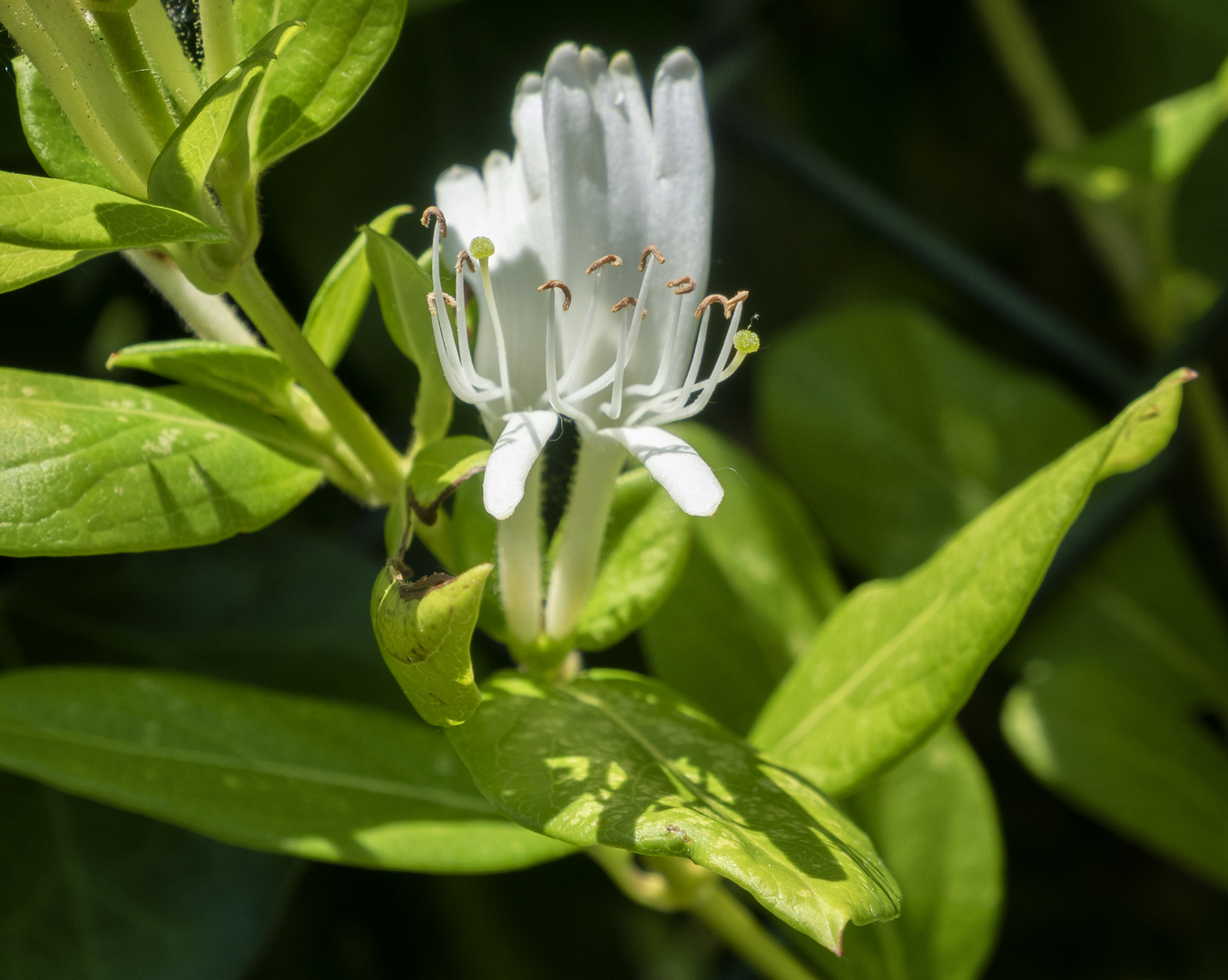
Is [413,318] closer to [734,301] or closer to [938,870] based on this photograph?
[734,301]

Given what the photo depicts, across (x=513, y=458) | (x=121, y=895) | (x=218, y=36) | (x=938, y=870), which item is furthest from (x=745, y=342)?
(x=121, y=895)

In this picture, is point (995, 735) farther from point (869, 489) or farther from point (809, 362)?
point (809, 362)

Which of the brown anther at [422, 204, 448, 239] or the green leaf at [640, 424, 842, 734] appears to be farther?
the green leaf at [640, 424, 842, 734]

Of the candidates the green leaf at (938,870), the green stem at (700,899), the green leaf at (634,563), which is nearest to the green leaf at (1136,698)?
the green leaf at (938,870)

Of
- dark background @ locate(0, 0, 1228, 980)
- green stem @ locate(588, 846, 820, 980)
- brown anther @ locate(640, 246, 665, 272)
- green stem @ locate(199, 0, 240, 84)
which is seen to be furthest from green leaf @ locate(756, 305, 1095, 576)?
green stem @ locate(199, 0, 240, 84)

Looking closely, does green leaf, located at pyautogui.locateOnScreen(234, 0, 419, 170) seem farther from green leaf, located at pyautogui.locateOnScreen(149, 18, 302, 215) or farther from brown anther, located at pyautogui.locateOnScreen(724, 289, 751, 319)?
brown anther, located at pyautogui.locateOnScreen(724, 289, 751, 319)

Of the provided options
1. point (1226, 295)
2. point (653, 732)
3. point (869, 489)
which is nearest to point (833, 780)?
point (653, 732)
